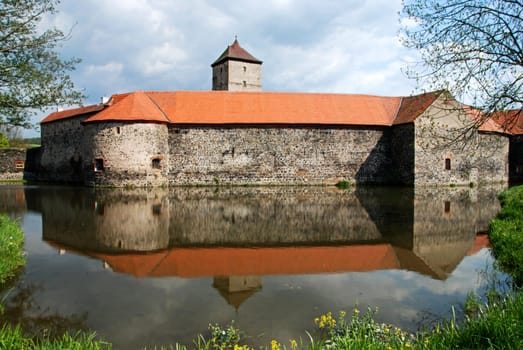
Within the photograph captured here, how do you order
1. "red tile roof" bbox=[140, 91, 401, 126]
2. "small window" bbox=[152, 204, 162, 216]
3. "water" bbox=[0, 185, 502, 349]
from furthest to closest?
"red tile roof" bbox=[140, 91, 401, 126] < "small window" bbox=[152, 204, 162, 216] < "water" bbox=[0, 185, 502, 349]

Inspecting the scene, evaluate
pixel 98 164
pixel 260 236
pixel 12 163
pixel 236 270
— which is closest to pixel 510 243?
pixel 260 236

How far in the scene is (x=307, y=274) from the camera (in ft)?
19.2

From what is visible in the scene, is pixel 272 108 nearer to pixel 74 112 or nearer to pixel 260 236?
pixel 74 112

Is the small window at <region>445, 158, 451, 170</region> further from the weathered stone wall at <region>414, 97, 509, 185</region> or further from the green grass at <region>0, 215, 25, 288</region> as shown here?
the green grass at <region>0, 215, 25, 288</region>

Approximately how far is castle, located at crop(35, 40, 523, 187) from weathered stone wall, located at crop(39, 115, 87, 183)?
476 centimetres

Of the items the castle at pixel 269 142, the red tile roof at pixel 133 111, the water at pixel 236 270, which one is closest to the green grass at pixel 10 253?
the water at pixel 236 270

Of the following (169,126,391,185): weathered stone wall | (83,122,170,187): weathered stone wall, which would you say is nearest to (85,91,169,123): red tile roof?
(83,122,170,187): weathered stone wall

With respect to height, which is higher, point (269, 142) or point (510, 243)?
point (269, 142)

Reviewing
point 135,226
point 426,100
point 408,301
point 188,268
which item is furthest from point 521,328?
point 426,100

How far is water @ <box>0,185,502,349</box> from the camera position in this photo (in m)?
4.18

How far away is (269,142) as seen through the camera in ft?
77.4

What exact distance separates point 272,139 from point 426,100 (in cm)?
972

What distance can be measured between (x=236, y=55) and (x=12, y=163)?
2109cm

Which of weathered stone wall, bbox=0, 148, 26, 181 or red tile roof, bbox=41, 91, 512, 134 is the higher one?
red tile roof, bbox=41, 91, 512, 134
